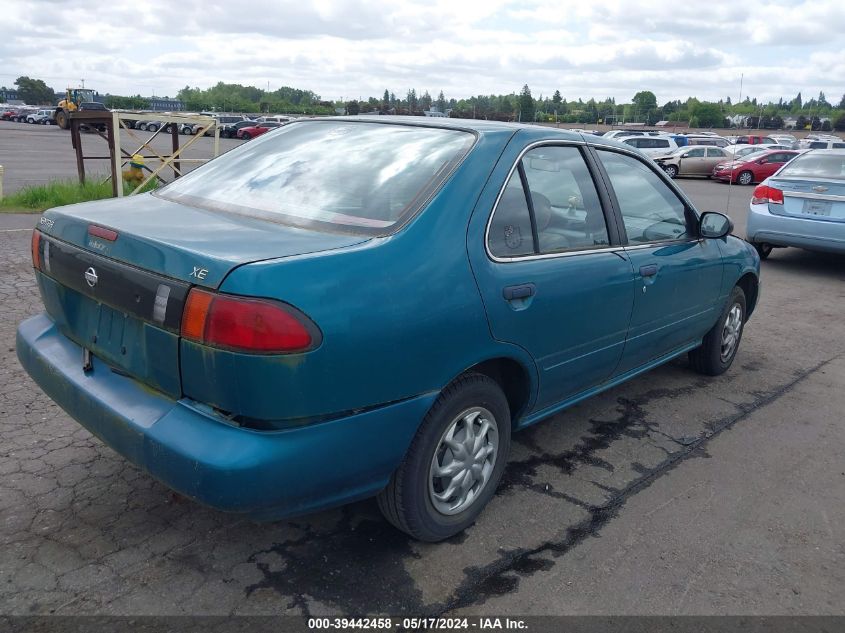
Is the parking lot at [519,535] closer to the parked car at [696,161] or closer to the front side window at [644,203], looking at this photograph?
the front side window at [644,203]

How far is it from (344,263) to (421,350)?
427 mm

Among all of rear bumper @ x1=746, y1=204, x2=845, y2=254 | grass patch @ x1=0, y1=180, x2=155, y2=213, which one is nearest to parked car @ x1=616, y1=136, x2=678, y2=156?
rear bumper @ x1=746, y1=204, x2=845, y2=254

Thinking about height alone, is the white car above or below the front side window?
below

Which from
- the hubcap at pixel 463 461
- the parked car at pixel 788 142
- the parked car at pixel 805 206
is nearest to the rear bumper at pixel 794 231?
the parked car at pixel 805 206

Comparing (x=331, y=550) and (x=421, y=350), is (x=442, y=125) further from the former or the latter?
(x=331, y=550)

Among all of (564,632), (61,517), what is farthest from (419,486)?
(61,517)

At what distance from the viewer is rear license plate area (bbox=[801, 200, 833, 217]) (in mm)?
8828

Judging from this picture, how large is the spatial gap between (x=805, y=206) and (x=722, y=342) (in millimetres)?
4801

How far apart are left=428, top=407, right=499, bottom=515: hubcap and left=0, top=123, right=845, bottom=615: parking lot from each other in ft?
0.62

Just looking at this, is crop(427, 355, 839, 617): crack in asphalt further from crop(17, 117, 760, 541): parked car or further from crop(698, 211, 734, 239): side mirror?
crop(698, 211, 734, 239): side mirror

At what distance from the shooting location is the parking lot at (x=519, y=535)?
2.71 metres

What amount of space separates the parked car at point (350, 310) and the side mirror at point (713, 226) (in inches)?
26.3

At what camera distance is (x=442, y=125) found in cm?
344

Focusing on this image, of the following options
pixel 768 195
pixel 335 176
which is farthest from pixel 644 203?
pixel 768 195
